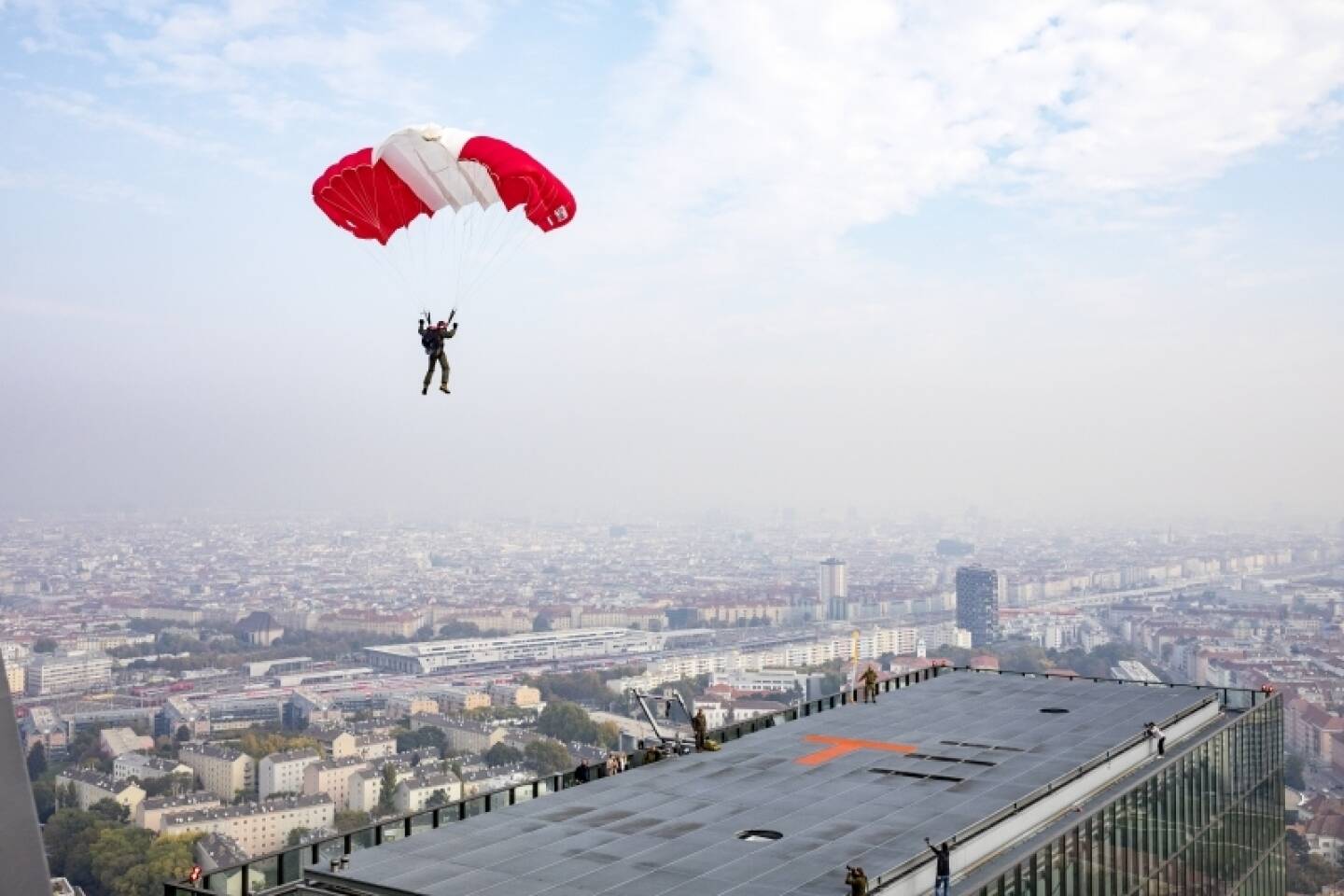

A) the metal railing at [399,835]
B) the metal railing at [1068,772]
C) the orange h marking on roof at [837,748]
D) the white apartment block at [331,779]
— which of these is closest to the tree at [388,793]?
the white apartment block at [331,779]

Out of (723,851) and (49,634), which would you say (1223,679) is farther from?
(49,634)

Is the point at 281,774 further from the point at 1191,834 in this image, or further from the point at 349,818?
the point at 1191,834

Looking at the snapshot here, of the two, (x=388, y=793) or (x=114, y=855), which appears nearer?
(x=114, y=855)

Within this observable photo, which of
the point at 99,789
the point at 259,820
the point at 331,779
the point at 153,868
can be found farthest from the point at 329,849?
the point at 331,779

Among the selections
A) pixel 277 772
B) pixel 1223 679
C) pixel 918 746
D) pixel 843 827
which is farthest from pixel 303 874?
pixel 1223 679

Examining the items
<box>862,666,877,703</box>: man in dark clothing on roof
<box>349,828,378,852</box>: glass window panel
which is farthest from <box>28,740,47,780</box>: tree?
<box>349,828,378,852</box>: glass window panel
